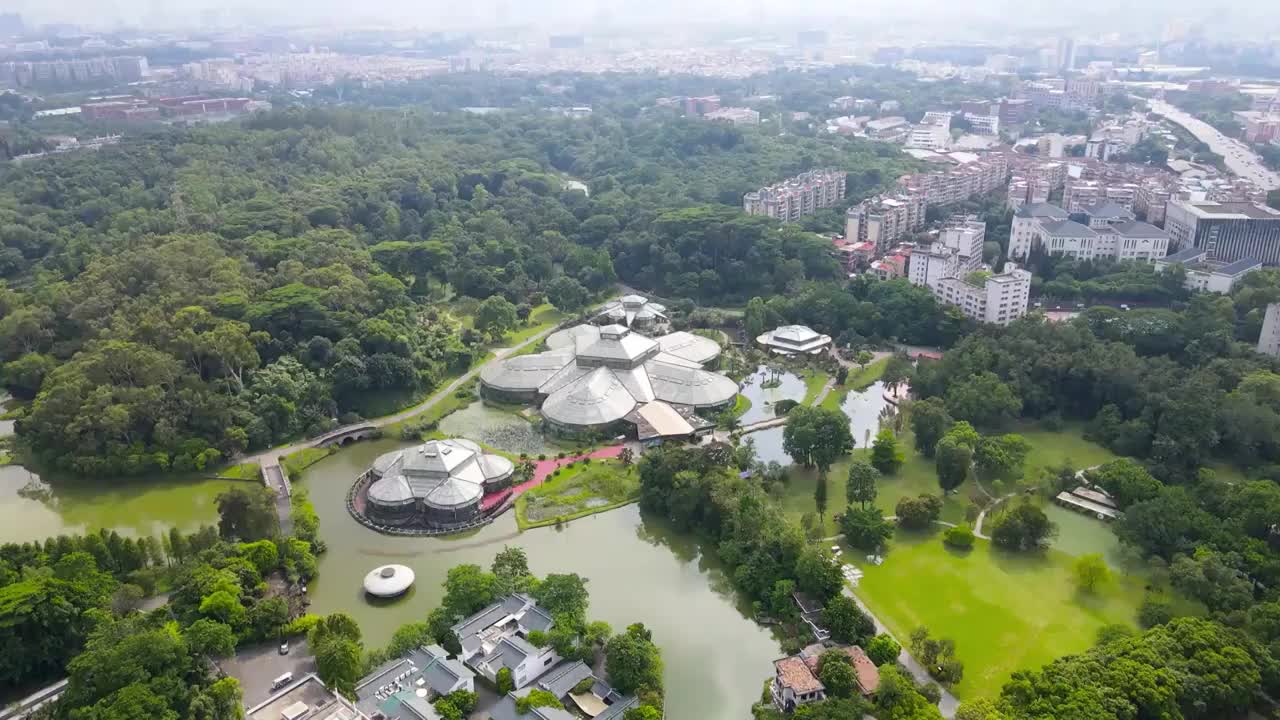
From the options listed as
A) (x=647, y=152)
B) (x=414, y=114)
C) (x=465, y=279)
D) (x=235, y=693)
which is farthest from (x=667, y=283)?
(x=414, y=114)

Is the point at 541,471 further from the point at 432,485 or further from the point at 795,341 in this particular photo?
the point at 795,341

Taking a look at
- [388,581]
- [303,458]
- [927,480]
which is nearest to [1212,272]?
[927,480]

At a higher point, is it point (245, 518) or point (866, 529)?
point (245, 518)

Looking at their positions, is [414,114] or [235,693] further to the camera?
[414,114]

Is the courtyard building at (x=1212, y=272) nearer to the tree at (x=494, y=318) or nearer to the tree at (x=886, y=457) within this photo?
the tree at (x=886, y=457)

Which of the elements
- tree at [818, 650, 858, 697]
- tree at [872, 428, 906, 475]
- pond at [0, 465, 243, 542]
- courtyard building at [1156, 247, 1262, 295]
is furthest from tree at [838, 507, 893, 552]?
courtyard building at [1156, 247, 1262, 295]

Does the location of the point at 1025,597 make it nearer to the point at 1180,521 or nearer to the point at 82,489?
the point at 1180,521
